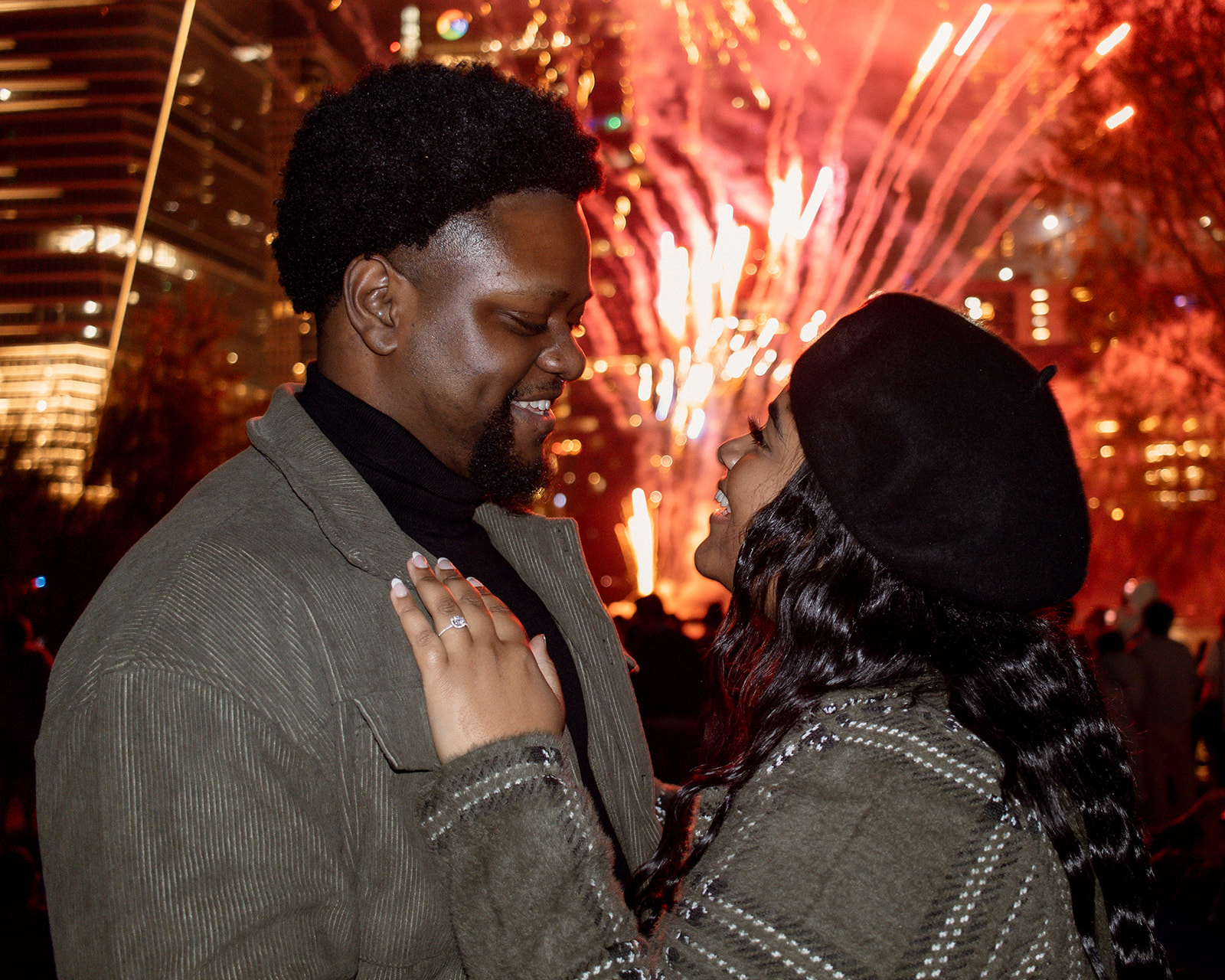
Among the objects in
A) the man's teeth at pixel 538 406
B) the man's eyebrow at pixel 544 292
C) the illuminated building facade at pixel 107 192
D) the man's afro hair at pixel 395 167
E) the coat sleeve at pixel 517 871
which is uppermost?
the man's afro hair at pixel 395 167

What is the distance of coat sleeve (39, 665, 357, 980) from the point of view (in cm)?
126

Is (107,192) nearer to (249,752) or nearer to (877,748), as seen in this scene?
(249,752)

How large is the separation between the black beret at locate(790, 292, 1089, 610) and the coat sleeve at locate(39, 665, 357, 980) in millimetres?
1091

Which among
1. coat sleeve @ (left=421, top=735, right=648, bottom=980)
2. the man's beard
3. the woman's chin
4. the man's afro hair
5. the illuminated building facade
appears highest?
the man's afro hair

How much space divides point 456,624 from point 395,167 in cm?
97

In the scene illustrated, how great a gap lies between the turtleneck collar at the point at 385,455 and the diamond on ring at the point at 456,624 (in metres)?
0.40

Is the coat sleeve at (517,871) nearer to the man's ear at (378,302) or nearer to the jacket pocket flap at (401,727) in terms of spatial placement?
the jacket pocket flap at (401,727)

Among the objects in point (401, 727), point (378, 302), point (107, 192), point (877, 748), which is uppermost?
point (378, 302)

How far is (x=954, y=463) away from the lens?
1.62 meters

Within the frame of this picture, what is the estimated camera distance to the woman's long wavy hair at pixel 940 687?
1.68 metres

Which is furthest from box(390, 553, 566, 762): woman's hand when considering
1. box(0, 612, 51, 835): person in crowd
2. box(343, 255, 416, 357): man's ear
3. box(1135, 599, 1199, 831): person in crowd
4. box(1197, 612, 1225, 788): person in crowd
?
box(1197, 612, 1225, 788): person in crowd

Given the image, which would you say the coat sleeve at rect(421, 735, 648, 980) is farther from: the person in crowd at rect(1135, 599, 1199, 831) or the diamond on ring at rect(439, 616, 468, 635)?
the person in crowd at rect(1135, 599, 1199, 831)

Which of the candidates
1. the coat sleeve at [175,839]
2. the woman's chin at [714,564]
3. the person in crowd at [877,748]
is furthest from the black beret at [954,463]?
the coat sleeve at [175,839]

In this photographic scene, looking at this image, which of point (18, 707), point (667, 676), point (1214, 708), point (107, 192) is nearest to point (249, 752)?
point (667, 676)
